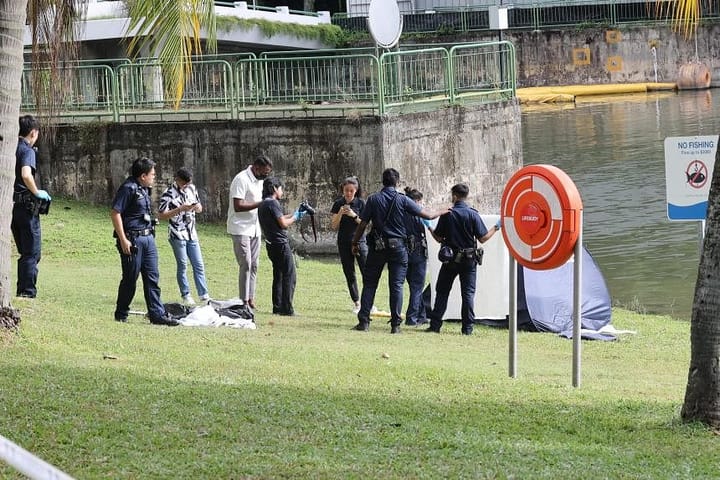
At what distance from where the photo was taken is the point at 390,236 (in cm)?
1257

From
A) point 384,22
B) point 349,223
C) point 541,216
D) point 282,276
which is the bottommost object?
point 282,276

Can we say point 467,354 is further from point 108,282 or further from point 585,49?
point 585,49

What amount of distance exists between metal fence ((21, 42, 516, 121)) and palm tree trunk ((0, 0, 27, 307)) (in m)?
9.12

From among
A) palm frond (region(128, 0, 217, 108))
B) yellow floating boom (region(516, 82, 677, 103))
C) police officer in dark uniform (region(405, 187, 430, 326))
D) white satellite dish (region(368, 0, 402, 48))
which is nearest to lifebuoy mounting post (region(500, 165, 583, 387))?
palm frond (region(128, 0, 217, 108))

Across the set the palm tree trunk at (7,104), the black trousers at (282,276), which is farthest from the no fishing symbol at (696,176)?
the palm tree trunk at (7,104)

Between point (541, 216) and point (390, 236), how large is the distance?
3.36 meters

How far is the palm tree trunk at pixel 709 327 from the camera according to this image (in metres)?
7.12

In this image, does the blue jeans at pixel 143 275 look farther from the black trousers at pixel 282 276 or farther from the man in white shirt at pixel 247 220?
the black trousers at pixel 282 276

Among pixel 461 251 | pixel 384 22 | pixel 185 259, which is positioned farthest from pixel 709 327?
pixel 384 22

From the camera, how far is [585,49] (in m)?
53.1

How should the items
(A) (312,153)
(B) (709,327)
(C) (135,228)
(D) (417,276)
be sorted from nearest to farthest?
(B) (709,327)
(C) (135,228)
(D) (417,276)
(A) (312,153)

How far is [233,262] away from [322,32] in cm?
3416

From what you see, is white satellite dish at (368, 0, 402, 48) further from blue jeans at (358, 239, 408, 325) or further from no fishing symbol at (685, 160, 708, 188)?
blue jeans at (358, 239, 408, 325)

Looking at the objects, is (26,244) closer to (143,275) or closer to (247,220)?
(143,275)
